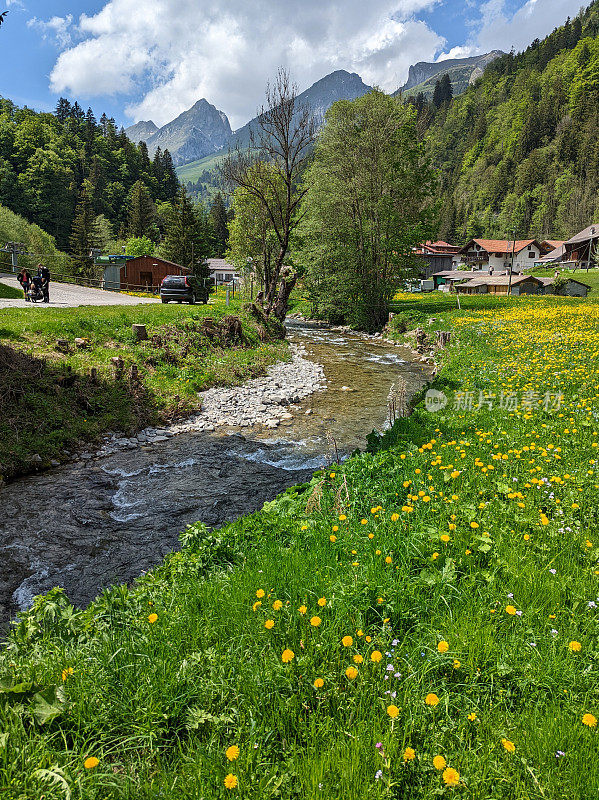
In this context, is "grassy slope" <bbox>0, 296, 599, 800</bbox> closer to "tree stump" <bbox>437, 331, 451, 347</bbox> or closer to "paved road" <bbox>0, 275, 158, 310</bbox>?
"tree stump" <bbox>437, 331, 451, 347</bbox>

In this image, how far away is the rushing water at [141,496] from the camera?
5996mm

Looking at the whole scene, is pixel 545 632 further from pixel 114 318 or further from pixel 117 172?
pixel 117 172

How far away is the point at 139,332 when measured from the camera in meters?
15.7

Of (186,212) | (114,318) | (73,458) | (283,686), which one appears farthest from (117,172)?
(283,686)

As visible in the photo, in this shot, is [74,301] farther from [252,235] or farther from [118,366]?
[252,235]

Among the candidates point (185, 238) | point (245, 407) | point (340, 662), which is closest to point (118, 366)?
point (245, 407)

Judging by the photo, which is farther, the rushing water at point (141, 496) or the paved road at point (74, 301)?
the paved road at point (74, 301)

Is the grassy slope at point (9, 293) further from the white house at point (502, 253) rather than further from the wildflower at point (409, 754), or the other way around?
the white house at point (502, 253)

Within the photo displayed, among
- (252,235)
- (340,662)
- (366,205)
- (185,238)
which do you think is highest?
(185,238)

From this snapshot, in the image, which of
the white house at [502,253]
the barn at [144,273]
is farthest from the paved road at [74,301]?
the white house at [502,253]

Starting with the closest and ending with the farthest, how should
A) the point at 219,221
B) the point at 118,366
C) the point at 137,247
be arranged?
the point at 118,366, the point at 137,247, the point at 219,221

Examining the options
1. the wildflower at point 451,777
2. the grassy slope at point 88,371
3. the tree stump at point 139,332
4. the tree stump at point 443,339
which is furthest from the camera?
the tree stump at point 443,339

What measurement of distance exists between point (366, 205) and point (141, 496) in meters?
31.3

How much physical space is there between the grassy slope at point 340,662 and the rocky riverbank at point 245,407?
23.6ft
